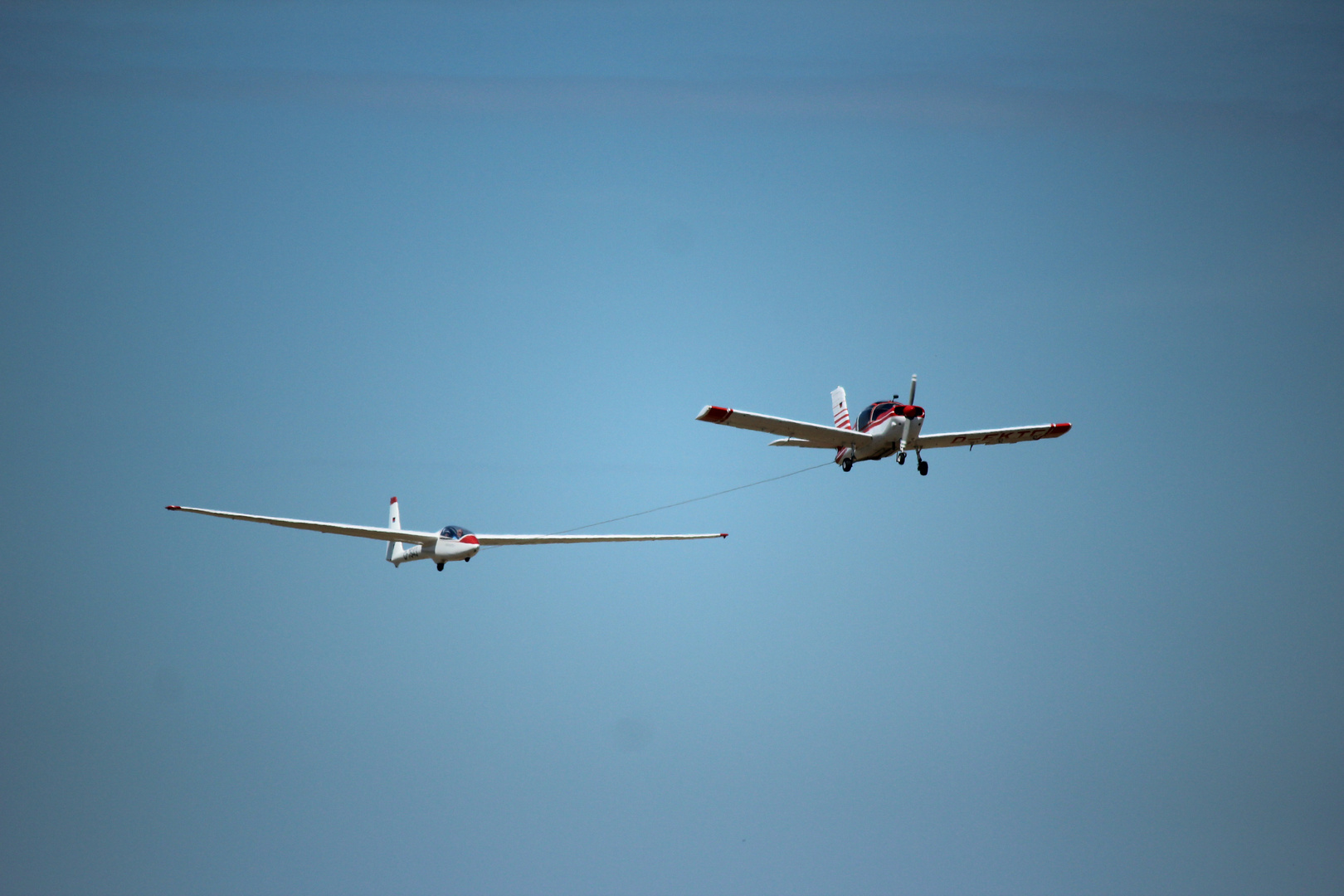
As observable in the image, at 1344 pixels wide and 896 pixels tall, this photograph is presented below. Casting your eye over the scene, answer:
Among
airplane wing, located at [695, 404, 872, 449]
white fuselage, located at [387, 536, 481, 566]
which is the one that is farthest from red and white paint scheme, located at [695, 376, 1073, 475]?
white fuselage, located at [387, 536, 481, 566]

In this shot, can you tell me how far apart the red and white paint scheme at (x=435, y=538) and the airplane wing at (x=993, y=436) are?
9915 mm

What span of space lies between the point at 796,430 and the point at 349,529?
65.6 feet

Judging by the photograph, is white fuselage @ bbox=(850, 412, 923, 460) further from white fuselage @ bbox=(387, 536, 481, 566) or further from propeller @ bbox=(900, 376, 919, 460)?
white fuselage @ bbox=(387, 536, 481, 566)

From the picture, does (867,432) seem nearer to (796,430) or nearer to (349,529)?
(796,430)

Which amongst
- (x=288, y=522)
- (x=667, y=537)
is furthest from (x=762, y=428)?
(x=288, y=522)

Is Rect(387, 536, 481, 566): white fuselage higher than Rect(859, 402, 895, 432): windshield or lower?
lower

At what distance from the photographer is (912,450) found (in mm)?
50438

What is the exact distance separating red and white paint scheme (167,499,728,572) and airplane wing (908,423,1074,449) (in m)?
9.91

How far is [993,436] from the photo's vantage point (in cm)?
5325

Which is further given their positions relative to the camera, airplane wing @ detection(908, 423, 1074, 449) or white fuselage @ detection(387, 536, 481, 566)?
white fuselage @ detection(387, 536, 481, 566)

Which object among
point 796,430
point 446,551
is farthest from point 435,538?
point 796,430

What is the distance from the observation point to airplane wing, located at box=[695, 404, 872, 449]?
47375 millimetres

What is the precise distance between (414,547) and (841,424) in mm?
19536

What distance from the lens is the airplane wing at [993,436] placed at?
51312 mm
